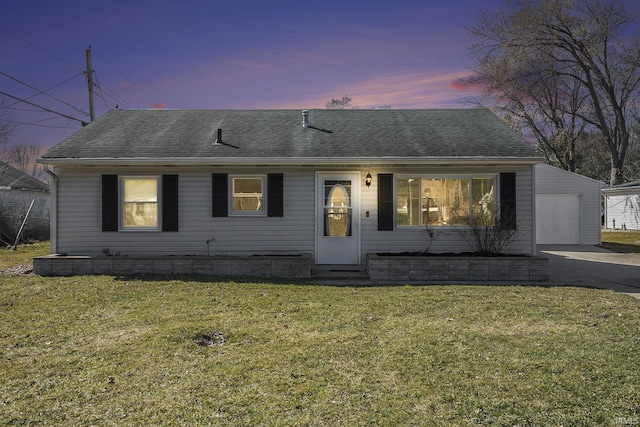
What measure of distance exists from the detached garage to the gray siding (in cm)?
780

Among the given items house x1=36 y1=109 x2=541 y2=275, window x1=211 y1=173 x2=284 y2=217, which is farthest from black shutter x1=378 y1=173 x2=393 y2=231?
window x1=211 y1=173 x2=284 y2=217

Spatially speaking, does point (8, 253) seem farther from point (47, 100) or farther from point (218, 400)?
point (218, 400)

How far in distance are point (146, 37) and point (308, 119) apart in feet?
28.5

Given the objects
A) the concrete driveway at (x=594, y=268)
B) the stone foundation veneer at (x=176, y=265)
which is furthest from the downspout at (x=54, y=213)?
the concrete driveway at (x=594, y=268)

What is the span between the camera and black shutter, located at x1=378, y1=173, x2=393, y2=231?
33.7 feet

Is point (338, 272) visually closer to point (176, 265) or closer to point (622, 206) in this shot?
point (176, 265)

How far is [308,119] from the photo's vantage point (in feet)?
41.0

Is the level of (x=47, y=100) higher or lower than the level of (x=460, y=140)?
higher

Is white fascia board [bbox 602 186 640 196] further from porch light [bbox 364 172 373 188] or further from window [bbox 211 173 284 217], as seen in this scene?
window [bbox 211 173 284 217]

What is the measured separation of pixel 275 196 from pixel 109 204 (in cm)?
388

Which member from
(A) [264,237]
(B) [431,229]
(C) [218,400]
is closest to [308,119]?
(A) [264,237]

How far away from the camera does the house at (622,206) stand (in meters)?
23.2

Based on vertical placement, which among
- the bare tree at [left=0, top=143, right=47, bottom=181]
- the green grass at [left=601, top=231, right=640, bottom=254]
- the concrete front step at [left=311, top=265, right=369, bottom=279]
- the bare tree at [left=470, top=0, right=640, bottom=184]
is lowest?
the concrete front step at [left=311, top=265, right=369, bottom=279]

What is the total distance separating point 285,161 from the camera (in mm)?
9977
